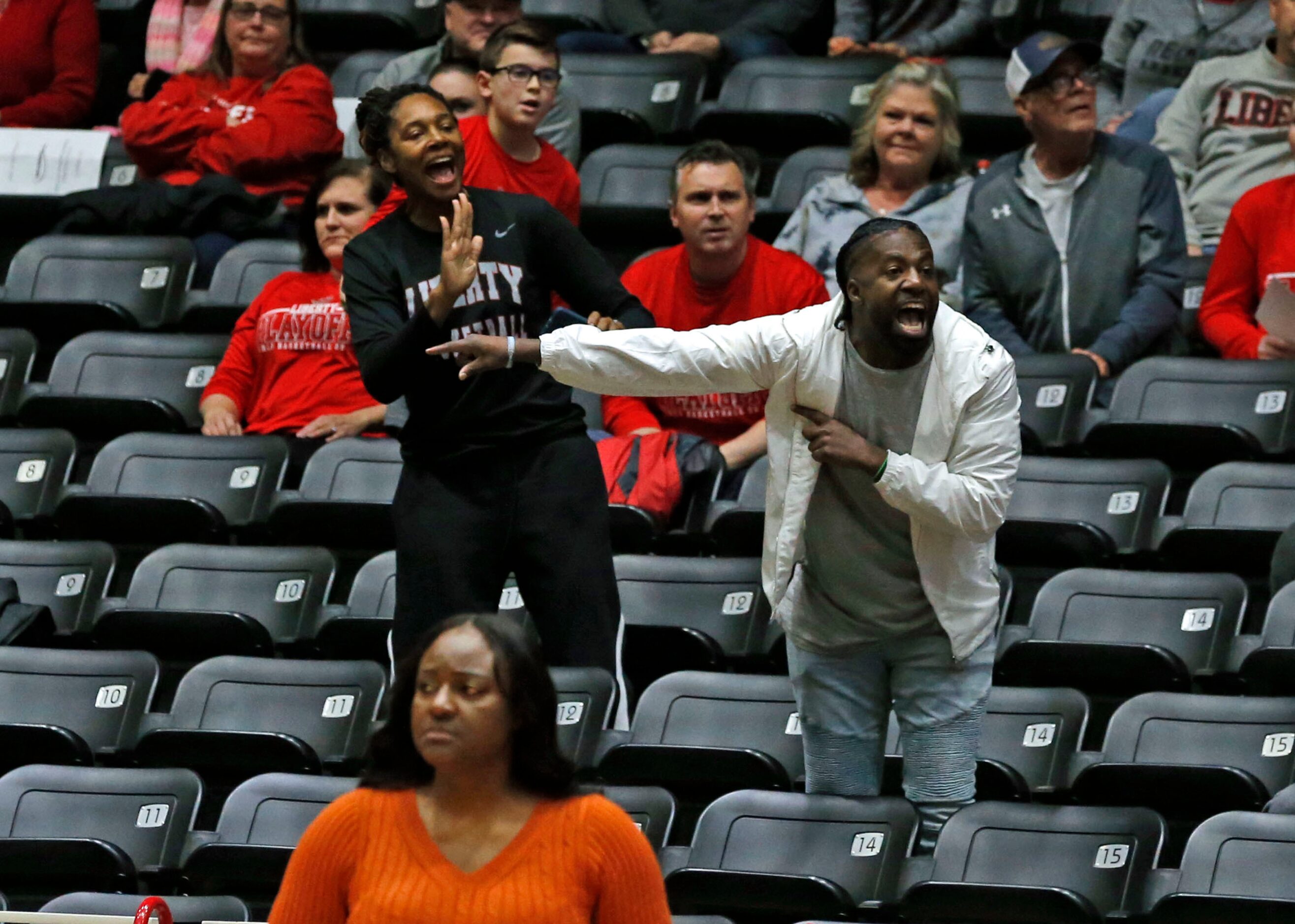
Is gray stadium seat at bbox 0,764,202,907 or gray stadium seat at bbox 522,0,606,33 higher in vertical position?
gray stadium seat at bbox 522,0,606,33

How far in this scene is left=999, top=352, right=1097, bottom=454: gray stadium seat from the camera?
473 centimetres

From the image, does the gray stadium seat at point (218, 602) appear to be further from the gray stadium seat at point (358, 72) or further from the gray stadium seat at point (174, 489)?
the gray stadium seat at point (358, 72)

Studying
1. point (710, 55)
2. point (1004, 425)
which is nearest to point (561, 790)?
point (1004, 425)

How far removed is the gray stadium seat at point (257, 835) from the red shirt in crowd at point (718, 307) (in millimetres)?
1313

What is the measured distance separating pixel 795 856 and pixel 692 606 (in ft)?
3.10

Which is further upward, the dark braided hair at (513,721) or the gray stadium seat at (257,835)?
the dark braided hair at (513,721)

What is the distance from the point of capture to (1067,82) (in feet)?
15.8

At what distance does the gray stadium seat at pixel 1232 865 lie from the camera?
3170mm

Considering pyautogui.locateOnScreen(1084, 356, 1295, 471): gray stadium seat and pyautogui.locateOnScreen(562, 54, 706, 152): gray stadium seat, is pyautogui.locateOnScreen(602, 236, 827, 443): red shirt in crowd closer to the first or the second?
pyautogui.locateOnScreen(1084, 356, 1295, 471): gray stadium seat

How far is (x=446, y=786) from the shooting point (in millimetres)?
2402

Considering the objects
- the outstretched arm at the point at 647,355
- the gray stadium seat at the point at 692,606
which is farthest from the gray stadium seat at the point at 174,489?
the outstretched arm at the point at 647,355

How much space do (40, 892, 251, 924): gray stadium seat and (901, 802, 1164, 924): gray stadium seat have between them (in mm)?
1065

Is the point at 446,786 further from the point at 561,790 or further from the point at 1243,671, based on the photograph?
the point at 1243,671

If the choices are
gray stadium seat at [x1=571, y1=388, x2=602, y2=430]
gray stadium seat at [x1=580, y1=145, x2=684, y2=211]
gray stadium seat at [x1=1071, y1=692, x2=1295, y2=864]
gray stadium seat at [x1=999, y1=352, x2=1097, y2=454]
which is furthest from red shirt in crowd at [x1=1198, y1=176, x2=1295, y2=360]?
gray stadium seat at [x1=580, y1=145, x2=684, y2=211]
